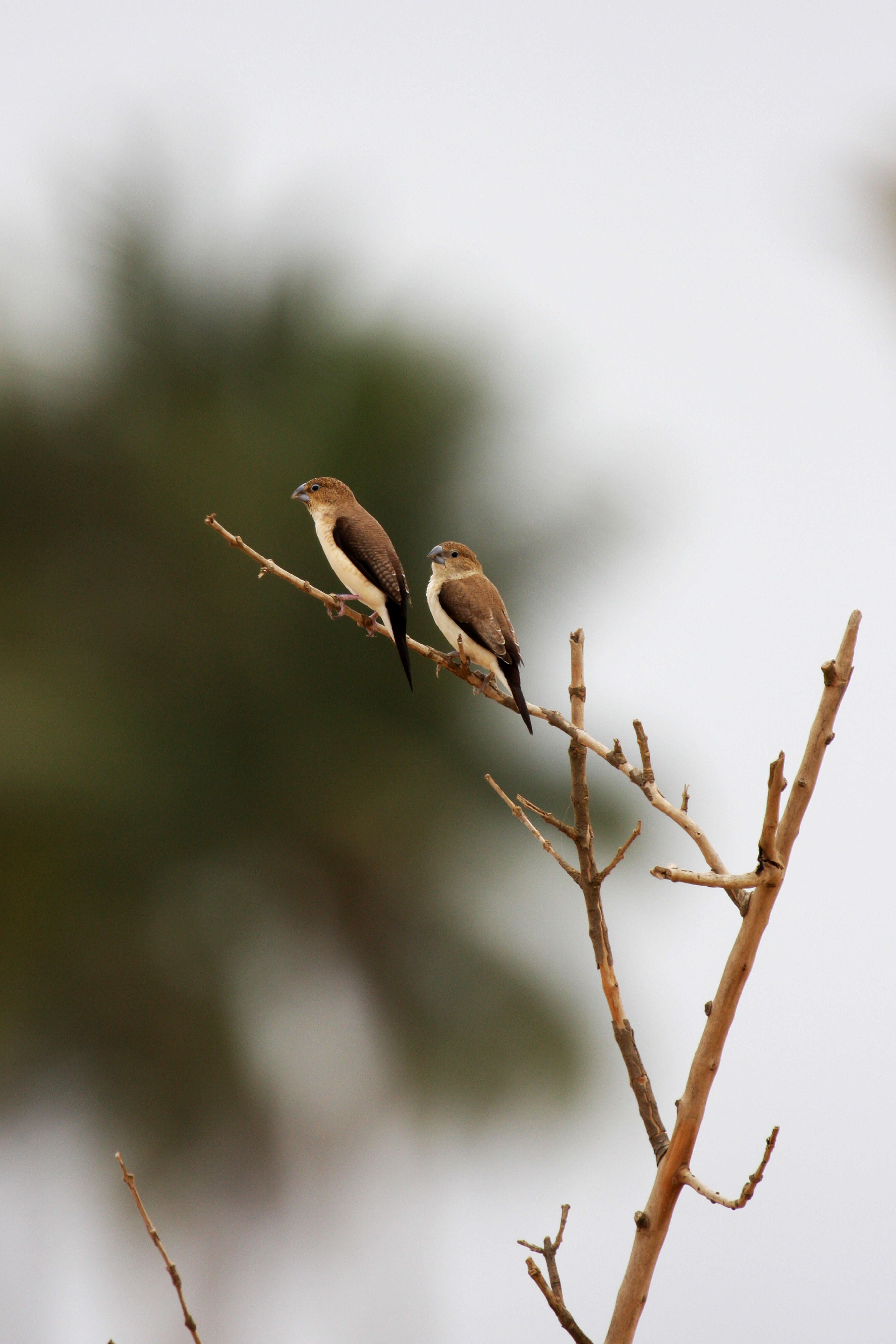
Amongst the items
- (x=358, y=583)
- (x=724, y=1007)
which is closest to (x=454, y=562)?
(x=358, y=583)

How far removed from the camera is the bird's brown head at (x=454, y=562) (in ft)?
14.2

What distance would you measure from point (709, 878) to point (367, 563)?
199 centimetres

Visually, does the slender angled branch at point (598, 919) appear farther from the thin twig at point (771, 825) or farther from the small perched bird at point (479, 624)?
the small perched bird at point (479, 624)

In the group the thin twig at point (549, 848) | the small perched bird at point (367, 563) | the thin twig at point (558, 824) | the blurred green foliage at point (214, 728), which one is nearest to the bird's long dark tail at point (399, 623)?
the small perched bird at point (367, 563)

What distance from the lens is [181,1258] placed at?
1248 cm

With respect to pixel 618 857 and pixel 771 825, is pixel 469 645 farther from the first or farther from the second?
pixel 771 825

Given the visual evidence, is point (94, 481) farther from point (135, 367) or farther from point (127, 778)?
point (127, 778)

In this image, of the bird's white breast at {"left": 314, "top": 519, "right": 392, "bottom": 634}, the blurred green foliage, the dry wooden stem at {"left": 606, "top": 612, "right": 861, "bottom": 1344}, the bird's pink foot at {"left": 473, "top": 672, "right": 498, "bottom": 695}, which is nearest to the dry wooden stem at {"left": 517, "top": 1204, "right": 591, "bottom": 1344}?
the dry wooden stem at {"left": 606, "top": 612, "right": 861, "bottom": 1344}

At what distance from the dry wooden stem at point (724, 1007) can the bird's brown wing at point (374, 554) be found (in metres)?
1.76

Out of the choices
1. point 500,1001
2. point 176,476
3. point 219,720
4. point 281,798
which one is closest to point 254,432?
point 176,476

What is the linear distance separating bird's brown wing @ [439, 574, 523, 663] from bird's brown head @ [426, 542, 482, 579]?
224 millimetres

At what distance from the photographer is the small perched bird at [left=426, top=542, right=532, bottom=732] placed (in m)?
3.82

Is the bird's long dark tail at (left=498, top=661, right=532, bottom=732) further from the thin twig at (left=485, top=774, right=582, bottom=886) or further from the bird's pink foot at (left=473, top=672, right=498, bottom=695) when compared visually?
the thin twig at (left=485, top=774, right=582, bottom=886)

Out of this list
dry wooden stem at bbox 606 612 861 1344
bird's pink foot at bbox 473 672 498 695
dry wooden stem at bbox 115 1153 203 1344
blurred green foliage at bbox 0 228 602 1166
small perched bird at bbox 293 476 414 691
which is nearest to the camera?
dry wooden stem at bbox 606 612 861 1344
